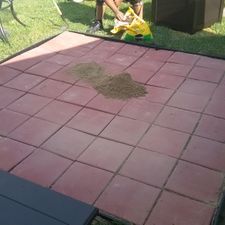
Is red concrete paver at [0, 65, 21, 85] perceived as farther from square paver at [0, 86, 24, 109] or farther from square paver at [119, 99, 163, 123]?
square paver at [119, 99, 163, 123]

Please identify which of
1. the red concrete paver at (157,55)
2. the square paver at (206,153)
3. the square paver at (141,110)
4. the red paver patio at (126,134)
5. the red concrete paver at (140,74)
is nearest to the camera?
the red paver patio at (126,134)

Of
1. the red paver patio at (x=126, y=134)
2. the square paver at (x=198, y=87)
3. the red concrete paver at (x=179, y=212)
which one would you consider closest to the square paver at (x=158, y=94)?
the red paver patio at (x=126, y=134)

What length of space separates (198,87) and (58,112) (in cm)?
166

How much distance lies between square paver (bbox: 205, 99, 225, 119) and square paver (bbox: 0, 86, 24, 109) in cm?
212

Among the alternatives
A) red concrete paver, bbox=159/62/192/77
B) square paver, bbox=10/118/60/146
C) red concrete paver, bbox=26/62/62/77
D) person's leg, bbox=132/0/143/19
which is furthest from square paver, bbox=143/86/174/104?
person's leg, bbox=132/0/143/19

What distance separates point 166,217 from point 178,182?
0.39 meters

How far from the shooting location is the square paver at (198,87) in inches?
163

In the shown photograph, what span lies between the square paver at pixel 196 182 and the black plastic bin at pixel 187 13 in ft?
11.1

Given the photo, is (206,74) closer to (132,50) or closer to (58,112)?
(132,50)

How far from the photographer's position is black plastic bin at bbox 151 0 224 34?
578 centimetres

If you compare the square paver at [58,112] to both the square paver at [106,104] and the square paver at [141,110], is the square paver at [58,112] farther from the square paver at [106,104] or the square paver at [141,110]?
the square paver at [141,110]

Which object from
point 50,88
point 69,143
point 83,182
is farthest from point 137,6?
point 83,182

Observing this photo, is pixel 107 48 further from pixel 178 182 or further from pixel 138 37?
pixel 178 182

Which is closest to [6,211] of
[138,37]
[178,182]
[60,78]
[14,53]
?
[178,182]
